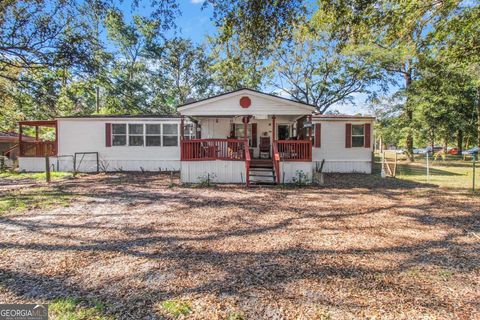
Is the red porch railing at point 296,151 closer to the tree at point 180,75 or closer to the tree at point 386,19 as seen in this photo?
the tree at point 386,19

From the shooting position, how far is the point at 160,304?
2523 millimetres

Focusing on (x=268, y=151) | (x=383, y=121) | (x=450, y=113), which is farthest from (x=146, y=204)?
(x=450, y=113)

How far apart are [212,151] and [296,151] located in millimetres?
3290

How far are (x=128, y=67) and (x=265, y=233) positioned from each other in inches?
1031

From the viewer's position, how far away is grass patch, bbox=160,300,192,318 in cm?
238

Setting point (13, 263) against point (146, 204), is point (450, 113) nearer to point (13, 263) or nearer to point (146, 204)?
point (146, 204)

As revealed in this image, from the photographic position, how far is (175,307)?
2.47m

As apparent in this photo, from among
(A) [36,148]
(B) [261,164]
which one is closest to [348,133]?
(B) [261,164]

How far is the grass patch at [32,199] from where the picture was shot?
6645 millimetres

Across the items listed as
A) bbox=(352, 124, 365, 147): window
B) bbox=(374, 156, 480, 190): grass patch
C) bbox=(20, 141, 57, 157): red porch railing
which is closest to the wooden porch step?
bbox=(352, 124, 365, 147): window

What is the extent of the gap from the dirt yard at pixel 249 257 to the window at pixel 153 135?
7594mm

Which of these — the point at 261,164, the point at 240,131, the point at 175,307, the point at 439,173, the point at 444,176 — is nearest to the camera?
the point at 175,307

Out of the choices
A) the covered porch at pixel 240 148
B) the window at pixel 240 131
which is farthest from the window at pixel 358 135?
the window at pixel 240 131

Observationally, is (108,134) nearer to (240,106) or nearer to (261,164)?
(240,106)
